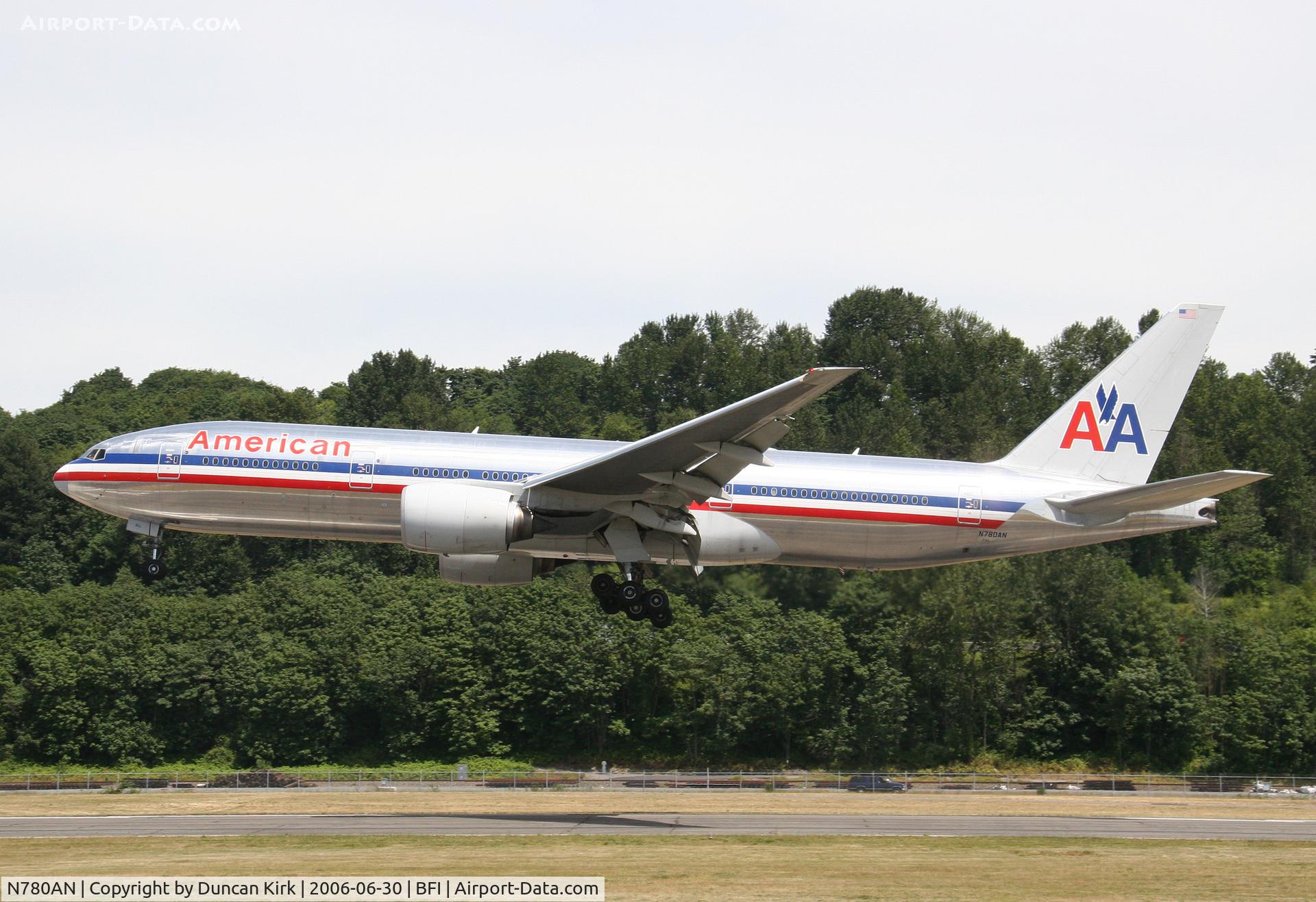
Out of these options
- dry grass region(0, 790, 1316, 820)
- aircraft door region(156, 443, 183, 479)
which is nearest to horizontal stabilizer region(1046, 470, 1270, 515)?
dry grass region(0, 790, 1316, 820)

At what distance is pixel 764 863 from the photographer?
25.8 metres

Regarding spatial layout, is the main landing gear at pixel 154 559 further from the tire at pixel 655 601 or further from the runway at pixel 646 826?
the tire at pixel 655 601

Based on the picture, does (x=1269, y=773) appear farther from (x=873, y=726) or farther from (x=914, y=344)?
(x=914, y=344)

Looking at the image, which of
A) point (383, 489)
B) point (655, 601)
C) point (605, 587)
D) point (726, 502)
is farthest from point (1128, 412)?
point (383, 489)

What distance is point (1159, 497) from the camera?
29.9 metres

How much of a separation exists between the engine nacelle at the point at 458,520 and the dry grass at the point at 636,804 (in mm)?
9889

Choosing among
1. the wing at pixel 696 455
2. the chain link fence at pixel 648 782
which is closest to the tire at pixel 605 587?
the wing at pixel 696 455

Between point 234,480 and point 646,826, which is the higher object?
point 234,480

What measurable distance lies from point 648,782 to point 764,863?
2510 centimetres

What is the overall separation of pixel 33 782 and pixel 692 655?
1051 inches

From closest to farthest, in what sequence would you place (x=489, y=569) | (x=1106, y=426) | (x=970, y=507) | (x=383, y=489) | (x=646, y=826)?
(x=383, y=489) < (x=970, y=507) < (x=646, y=826) < (x=489, y=569) < (x=1106, y=426)

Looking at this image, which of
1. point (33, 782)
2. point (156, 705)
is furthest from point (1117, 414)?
point (156, 705)

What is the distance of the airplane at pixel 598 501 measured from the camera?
2897cm
